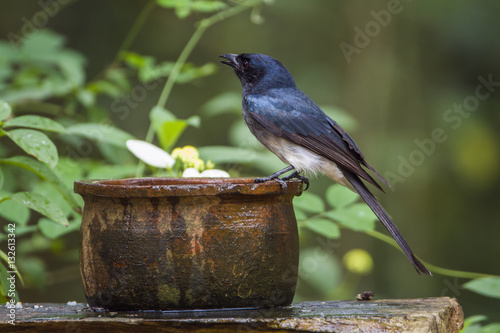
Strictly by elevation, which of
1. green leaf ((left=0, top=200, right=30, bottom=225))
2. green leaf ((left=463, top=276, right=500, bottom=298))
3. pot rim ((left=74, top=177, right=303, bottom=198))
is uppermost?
pot rim ((left=74, top=177, right=303, bottom=198))

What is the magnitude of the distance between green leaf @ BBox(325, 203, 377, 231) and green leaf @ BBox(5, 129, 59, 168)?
1183 mm

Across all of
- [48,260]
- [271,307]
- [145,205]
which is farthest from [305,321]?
[48,260]

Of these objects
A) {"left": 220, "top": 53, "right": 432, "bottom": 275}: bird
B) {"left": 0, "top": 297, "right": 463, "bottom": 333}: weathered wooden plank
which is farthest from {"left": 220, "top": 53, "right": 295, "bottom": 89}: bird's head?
{"left": 0, "top": 297, "right": 463, "bottom": 333}: weathered wooden plank

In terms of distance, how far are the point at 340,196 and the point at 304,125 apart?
355 mm

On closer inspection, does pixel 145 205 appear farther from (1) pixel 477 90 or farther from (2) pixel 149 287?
(1) pixel 477 90

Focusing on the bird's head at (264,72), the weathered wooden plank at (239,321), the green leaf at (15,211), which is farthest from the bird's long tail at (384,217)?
the green leaf at (15,211)

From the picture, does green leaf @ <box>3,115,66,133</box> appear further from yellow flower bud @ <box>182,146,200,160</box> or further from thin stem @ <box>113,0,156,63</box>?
thin stem @ <box>113,0,156,63</box>

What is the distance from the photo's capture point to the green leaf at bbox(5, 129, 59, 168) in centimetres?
239

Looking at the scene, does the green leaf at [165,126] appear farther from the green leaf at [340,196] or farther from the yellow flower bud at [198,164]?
the green leaf at [340,196]

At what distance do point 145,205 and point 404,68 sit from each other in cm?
438

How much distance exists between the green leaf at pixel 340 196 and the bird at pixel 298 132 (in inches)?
1.1

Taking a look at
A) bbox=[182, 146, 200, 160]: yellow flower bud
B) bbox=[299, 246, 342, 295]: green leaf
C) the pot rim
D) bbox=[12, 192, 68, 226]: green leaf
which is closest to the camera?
the pot rim

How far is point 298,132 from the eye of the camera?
2938 millimetres

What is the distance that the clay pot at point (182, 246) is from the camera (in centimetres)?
212
